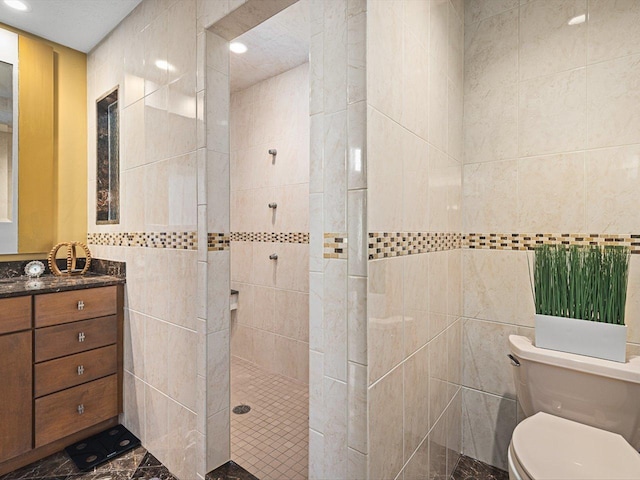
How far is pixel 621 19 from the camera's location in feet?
4.70

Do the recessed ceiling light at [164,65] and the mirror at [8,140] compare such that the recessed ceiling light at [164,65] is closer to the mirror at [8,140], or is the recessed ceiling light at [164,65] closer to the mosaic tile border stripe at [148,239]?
the mosaic tile border stripe at [148,239]

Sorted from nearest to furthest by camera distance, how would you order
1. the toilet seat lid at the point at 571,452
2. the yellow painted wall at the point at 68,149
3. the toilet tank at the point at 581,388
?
the toilet seat lid at the point at 571,452 < the toilet tank at the point at 581,388 < the yellow painted wall at the point at 68,149

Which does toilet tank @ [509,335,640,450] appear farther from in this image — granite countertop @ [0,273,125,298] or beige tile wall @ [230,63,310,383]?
granite countertop @ [0,273,125,298]

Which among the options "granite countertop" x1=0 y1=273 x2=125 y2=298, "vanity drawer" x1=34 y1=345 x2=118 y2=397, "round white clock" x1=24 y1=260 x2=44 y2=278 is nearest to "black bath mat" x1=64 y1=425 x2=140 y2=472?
"vanity drawer" x1=34 y1=345 x2=118 y2=397

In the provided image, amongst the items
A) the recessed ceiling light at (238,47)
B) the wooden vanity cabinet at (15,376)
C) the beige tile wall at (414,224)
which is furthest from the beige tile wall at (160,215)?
the beige tile wall at (414,224)

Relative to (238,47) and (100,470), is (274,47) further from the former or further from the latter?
(100,470)

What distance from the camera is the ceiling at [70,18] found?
1961mm

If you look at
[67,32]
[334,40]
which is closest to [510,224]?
[334,40]

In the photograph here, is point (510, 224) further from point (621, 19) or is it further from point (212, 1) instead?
point (212, 1)

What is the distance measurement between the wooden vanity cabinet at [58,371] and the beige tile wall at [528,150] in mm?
2043

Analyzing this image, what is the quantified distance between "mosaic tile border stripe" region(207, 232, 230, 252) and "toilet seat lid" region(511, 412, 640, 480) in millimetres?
1372

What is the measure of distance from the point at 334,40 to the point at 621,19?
1.26 metres

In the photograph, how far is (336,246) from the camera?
111 centimetres

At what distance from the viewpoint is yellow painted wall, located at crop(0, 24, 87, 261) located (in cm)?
236
